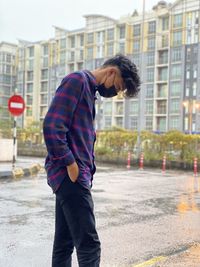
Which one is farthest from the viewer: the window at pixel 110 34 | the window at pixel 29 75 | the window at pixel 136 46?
the window at pixel 29 75

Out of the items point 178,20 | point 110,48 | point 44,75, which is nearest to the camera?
point 178,20

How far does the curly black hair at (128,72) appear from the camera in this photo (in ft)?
10.3

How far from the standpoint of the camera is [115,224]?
679 cm

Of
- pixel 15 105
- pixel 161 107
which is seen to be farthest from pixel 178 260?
pixel 161 107

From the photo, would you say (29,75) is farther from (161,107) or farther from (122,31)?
(161,107)

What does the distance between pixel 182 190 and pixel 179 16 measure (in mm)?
63055

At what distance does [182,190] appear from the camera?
40.3ft

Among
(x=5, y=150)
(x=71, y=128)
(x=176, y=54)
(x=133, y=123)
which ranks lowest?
(x=5, y=150)

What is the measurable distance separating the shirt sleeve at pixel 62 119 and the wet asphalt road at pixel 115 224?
2.00 m

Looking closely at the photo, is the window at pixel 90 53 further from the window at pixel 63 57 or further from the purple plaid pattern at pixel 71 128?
the purple plaid pattern at pixel 71 128

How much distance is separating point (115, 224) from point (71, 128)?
4.04 metres

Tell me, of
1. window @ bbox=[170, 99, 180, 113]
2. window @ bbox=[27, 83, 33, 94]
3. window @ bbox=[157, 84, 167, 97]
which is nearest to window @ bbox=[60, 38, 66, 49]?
window @ bbox=[27, 83, 33, 94]

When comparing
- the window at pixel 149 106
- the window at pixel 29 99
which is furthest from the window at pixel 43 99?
the window at pixel 149 106

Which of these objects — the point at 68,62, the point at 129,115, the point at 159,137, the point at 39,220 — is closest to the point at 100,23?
the point at 68,62
